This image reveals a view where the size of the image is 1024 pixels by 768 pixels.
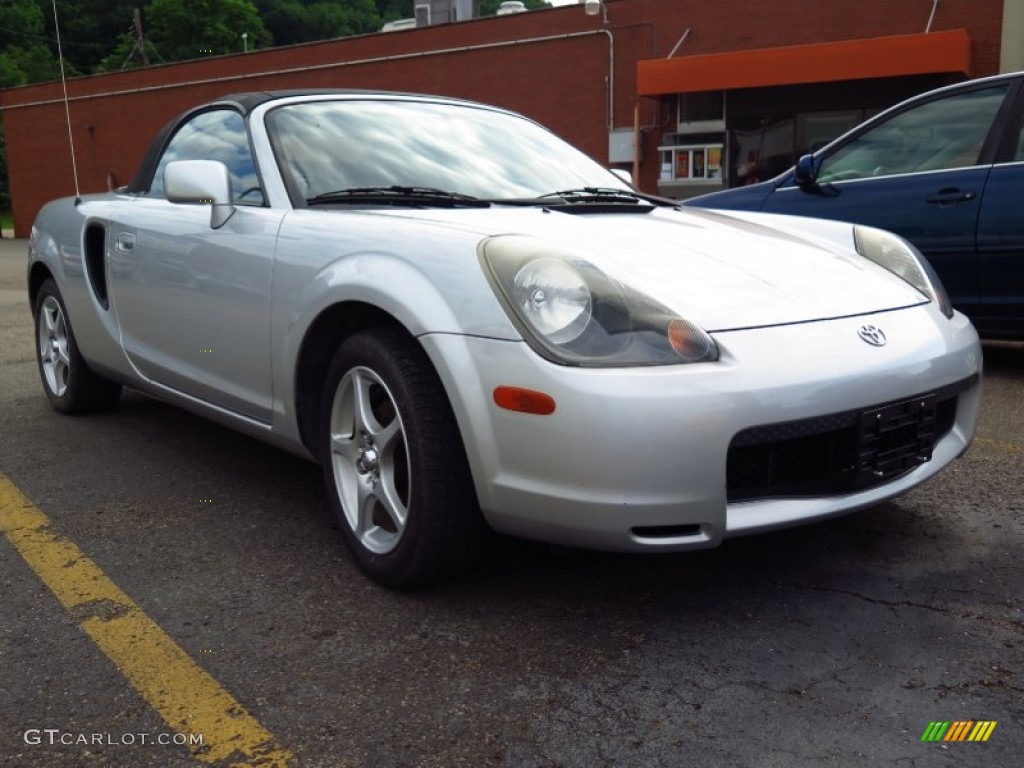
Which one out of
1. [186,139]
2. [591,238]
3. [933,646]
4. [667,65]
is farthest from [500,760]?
[667,65]

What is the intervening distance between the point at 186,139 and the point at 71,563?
197 cm

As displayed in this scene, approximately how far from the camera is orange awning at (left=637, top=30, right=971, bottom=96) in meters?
15.0

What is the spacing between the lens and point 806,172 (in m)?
5.70

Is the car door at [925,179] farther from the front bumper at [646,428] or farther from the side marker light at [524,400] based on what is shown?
the side marker light at [524,400]

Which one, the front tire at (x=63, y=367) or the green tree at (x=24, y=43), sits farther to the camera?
the green tree at (x=24, y=43)

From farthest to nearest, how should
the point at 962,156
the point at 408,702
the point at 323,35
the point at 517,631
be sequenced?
the point at 323,35 < the point at 962,156 < the point at 517,631 < the point at 408,702

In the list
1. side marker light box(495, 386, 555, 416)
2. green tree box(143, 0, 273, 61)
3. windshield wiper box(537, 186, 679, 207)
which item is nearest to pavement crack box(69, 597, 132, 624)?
side marker light box(495, 386, 555, 416)

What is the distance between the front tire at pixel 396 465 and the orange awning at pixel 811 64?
577 inches

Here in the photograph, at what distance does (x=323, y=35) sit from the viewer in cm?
6353

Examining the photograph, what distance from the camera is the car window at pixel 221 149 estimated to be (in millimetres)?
3393

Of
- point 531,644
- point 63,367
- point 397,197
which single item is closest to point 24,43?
point 63,367

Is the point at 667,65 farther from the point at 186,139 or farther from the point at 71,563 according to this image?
the point at 71,563

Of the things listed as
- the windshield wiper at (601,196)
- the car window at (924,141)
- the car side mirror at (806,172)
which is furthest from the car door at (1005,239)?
the windshield wiper at (601,196)

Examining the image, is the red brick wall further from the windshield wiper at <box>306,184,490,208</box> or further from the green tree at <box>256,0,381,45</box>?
the green tree at <box>256,0,381,45</box>
